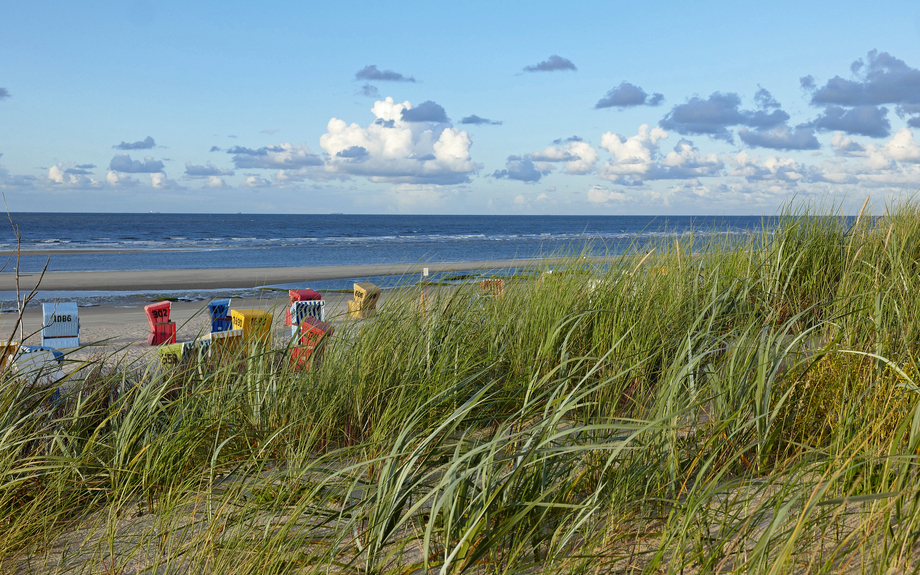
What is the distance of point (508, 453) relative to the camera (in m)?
2.36

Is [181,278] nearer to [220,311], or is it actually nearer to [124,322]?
[124,322]

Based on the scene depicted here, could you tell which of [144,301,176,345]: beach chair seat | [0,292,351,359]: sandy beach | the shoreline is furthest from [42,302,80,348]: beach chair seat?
the shoreline

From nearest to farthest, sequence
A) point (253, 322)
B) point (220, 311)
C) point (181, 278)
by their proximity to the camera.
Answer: point (253, 322)
point (220, 311)
point (181, 278)

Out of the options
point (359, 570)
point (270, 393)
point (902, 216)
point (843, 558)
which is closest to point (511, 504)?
point (359, 570)

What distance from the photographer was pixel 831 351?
103 inches

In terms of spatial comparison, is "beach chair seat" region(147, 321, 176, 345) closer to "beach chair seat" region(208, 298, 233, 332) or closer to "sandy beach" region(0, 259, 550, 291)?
"beach chair seat" region(208, 298, 233, 332)

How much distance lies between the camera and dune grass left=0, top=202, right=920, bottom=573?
1.76 meters

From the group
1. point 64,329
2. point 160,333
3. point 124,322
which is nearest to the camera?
point 64,329

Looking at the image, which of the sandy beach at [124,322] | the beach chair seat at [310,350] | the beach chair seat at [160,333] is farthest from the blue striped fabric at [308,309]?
the beach chair seat at [310,350]

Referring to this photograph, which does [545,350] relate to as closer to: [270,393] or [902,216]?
[270,393]

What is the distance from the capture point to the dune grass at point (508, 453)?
1760mm

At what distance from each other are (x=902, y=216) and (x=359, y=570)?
5950 mm

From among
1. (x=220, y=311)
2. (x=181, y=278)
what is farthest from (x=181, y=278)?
(x=220, y=311)

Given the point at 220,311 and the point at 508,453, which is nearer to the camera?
the point at 508,453
